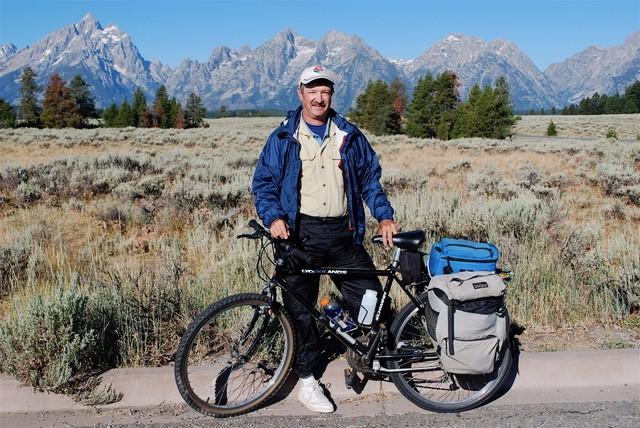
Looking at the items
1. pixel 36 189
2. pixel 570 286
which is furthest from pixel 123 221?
pixel 570 286

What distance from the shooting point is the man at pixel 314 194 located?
130 inches

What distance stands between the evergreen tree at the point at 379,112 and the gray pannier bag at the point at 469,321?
46938 mm

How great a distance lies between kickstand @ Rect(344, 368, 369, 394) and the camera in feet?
11.6

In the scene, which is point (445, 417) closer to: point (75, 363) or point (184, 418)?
point (184, 418)

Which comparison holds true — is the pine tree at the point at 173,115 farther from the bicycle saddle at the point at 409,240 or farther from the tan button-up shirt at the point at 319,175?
the bicycle saddle at the point at 409,240

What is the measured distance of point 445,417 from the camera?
334 centimetres

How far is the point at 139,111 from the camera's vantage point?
5959cm

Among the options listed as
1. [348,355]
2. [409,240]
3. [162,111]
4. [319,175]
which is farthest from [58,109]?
[409,240]

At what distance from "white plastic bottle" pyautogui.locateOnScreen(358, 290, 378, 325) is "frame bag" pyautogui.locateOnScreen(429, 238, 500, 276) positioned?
16.2 inches

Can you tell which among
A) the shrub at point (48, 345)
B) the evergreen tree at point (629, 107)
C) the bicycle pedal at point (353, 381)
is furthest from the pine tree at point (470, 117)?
the evergreen tree at point (629, 107)

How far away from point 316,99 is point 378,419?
6.56ft

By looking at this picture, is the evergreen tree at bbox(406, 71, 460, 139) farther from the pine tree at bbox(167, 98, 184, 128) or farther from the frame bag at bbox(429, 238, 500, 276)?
the frame bag at bbox(429, 238, 500, 276)

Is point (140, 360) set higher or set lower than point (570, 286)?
lower

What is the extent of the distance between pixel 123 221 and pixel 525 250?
6149mm
